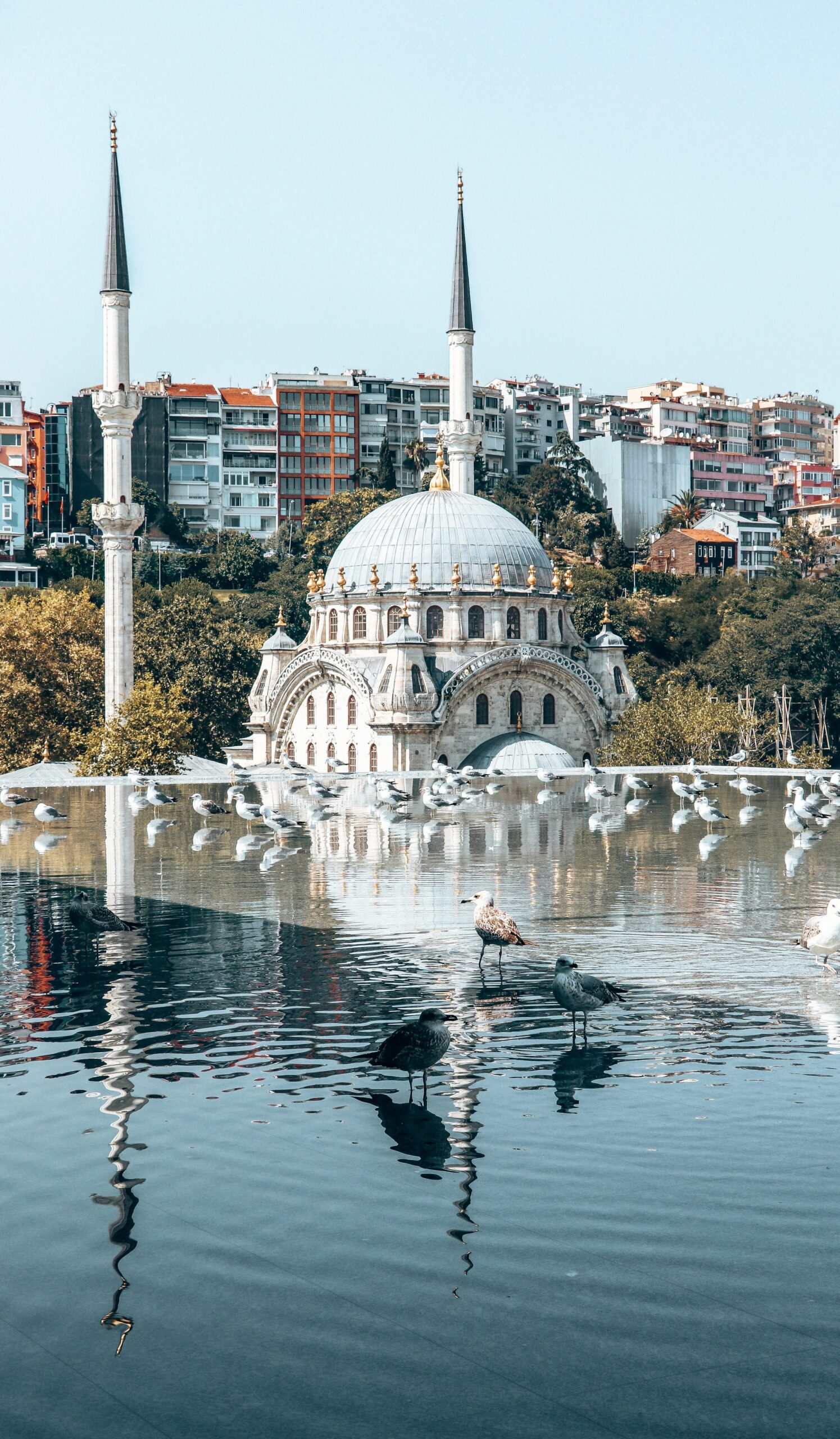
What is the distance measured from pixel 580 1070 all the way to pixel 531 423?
5196 inches

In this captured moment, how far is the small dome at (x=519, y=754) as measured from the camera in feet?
189

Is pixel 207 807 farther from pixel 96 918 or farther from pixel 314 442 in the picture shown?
pixel 314 442

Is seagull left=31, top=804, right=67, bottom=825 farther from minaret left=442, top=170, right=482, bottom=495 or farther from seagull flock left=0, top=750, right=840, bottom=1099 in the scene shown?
minaret left=442, top=170, right=482, bottom=495

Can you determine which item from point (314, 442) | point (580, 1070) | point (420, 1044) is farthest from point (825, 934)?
point (314, 442)

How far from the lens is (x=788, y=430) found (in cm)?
15725

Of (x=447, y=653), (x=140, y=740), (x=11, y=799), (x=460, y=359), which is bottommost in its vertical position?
(x=11, y=799)

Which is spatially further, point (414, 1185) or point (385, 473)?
point (385, 473)

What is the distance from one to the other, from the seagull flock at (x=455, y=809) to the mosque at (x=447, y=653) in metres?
9.60

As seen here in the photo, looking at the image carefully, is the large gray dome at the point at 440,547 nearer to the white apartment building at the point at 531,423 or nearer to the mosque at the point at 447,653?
the mosque at the point at 447,653

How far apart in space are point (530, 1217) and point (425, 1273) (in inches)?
34.7

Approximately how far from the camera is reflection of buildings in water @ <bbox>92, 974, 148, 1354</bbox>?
7.55 m

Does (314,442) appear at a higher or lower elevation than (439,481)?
higher

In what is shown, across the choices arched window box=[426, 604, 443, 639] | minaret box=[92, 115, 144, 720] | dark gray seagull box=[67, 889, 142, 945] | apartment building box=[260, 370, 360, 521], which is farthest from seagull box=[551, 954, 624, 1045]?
apartment building box=[260, 370, 360, 521]

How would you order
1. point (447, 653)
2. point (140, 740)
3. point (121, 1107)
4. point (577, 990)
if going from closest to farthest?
point (121, 1107)
point (577, 990)
point (140, 740)
point (447, 653)
